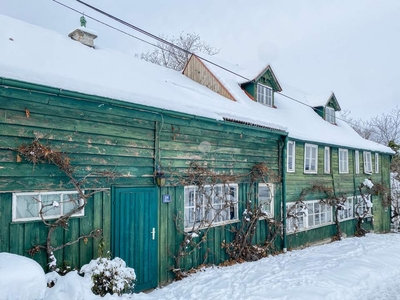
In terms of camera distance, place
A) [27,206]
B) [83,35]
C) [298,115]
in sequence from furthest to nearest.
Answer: [298,115] < [83,35] < [27,206]

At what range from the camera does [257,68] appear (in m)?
13.4

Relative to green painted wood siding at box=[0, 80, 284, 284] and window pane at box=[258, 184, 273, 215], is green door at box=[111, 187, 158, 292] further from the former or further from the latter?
window pane at box=[258, 184, 273, 215]

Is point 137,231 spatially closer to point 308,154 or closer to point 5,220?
point 5,220

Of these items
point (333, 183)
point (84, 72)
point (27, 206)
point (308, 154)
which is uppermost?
point (84, 72)

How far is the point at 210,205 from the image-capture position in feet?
26.3

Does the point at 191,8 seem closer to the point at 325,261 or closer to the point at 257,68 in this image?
the point at 257,68

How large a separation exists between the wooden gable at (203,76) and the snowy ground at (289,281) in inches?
237

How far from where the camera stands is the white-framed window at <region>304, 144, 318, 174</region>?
41.5 feet

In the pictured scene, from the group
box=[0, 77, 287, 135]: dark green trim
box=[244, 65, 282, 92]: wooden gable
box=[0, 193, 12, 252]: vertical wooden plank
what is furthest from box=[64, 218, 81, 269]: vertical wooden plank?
box=[244, 65, 282, 92]: wooden gable

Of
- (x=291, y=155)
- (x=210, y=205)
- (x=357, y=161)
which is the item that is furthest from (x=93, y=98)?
(x=357, y=161)

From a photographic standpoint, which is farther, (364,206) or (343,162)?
(364,206)

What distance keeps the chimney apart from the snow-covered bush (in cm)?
721

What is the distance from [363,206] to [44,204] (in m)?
16.2

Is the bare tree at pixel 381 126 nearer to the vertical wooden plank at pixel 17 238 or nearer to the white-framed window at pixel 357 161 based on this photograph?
the white-framed window at pixel 357 161
